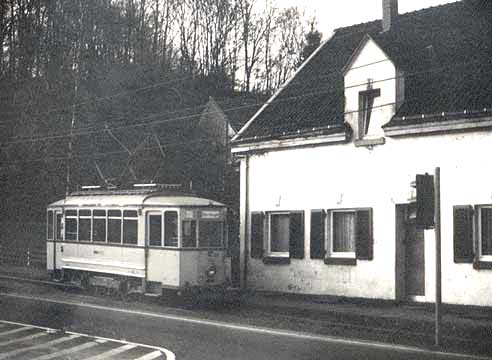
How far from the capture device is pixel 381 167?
2116 cm

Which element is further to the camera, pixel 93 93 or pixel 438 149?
pixel 93 93

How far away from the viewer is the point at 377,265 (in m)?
21.1

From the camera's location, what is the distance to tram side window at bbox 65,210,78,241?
25531 millimetres

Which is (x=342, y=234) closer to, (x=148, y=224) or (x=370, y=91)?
(x=370, y=91)

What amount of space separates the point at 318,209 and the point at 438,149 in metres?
4.31

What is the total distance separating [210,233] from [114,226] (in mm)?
3283

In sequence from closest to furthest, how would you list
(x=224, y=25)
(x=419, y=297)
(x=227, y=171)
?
1. (x=419, y=297)
2. (x=227, y=171)
3. (x=224, y=25)

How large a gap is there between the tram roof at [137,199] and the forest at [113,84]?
223 inches

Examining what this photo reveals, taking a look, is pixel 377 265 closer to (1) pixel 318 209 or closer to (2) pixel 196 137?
(1) pixel 318 209

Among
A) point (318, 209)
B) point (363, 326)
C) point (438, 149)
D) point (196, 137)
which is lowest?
point (363, 326)

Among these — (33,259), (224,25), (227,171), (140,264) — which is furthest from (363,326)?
(224,25)

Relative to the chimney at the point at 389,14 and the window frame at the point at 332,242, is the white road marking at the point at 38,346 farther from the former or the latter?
the chimney at the point at 389,14

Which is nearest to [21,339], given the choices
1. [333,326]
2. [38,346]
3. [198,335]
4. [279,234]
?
[38,346]

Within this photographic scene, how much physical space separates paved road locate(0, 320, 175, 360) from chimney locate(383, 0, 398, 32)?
48.6ft
